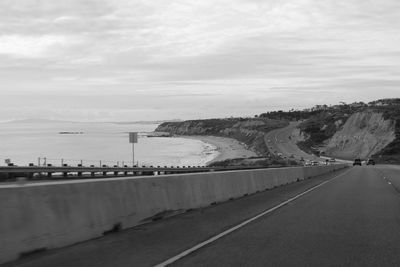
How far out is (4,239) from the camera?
8.23 m

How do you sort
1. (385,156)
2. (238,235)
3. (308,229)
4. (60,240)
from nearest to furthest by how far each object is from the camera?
(60,240)
(238,235)
(308,229)
(385,156)

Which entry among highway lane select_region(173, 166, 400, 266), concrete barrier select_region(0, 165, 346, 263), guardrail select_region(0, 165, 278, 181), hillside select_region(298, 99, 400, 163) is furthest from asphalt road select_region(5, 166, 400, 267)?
hillside select_region(298, 99, 400, 163)

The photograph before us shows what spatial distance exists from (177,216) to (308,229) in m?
3.55

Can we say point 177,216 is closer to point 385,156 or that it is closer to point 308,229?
point 308,229

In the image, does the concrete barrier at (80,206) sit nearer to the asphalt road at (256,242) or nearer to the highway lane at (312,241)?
the asphalt road at (256,242)

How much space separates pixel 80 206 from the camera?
10.1 m

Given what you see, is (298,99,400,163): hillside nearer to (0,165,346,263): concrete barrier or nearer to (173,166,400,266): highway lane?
(173,166,400,266): highway lane

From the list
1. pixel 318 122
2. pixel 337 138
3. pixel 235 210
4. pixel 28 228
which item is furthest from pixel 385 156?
pixel 28 228

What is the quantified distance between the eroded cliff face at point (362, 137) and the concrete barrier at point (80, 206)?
132219 mm

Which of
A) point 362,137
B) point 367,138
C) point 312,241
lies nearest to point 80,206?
point 312,241

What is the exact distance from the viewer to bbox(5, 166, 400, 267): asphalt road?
846cm

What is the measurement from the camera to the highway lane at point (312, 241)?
849cm

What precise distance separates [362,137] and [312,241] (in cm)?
14419

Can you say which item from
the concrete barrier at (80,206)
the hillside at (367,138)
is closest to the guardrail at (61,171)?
the concrete barrier at (80,206)
